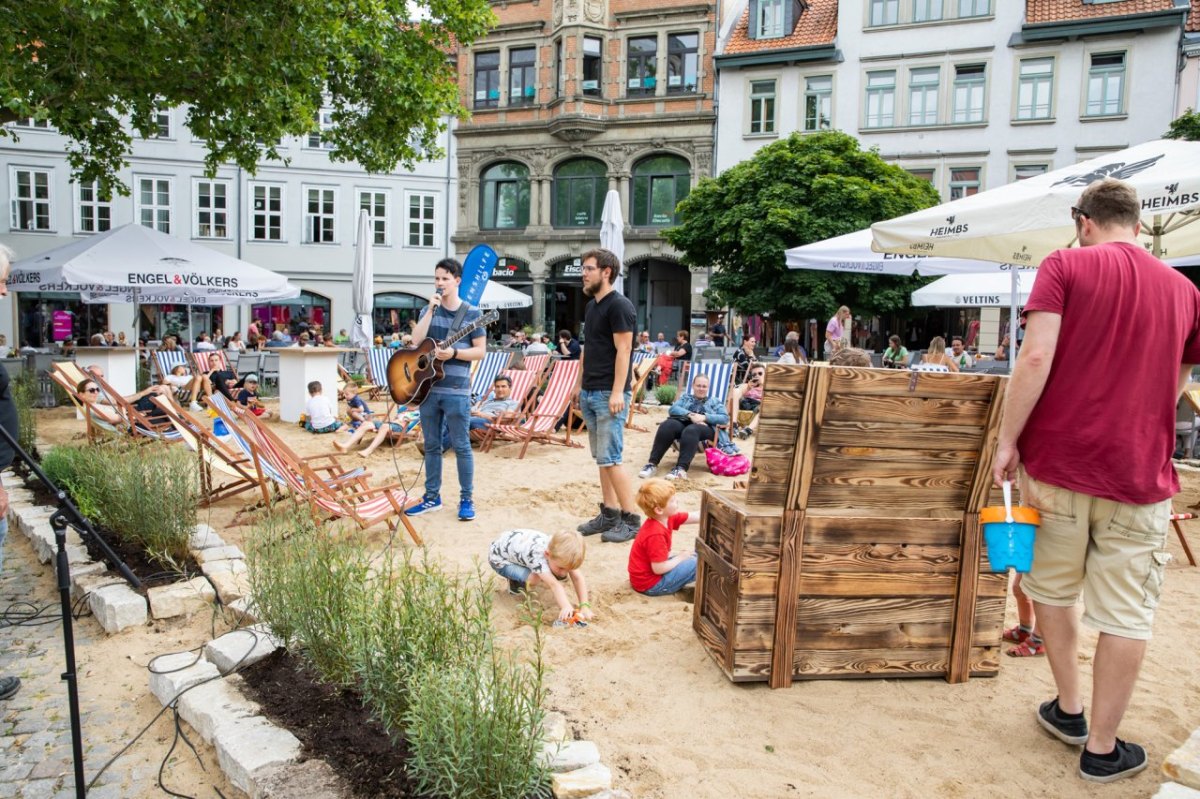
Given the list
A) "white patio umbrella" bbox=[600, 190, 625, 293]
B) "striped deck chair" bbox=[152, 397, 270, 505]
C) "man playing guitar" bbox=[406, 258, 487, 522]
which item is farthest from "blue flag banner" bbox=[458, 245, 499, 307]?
"white patio umbrella" bbox=[600, 190, 625, 293]

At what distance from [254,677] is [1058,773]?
9.22 feet

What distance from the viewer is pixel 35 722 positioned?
10.2 ft

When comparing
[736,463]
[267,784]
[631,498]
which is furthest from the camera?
[736,463]

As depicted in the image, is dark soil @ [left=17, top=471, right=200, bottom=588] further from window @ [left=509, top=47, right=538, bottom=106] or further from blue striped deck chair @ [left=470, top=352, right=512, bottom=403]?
window @ [left=509, top=47, right=538, bottom=106]

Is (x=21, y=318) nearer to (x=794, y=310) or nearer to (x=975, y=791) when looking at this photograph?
(x=794, y=310)

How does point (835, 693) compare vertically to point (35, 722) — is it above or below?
above

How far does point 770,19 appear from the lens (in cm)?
2727

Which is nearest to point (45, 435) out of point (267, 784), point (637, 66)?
point (267, 784)

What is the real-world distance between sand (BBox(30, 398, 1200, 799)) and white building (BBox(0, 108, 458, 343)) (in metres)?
28.6

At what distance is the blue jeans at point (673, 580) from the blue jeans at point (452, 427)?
6.11ft

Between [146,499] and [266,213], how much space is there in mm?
27958

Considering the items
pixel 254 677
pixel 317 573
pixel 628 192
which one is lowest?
pixel 254 677

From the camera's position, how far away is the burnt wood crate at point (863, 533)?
292 centimetres

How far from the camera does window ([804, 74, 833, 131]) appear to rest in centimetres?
2633
